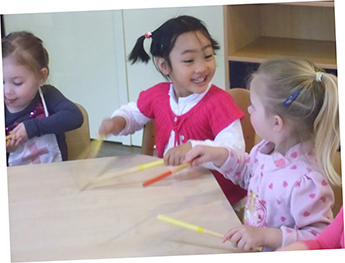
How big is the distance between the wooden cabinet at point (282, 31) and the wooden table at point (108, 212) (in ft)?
1.03

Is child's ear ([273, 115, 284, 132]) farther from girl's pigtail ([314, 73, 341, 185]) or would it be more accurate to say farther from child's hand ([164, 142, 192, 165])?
child's hand ([164, 142, 192, 165])

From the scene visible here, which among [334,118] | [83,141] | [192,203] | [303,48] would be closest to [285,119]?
[334,118]

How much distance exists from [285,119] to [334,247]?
0.19 metres

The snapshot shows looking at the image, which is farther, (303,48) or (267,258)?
(303,48)

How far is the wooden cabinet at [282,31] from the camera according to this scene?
0.82 m

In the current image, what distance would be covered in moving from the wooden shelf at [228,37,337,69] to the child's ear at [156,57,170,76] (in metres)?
0.20

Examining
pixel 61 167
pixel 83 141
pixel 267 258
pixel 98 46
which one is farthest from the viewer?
pixel 98 46

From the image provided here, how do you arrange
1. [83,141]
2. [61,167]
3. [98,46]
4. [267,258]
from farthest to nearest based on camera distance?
[98,46] → [83,141] → [61,167] → [267,258]

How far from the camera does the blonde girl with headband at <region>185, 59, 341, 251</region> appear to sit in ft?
2.04

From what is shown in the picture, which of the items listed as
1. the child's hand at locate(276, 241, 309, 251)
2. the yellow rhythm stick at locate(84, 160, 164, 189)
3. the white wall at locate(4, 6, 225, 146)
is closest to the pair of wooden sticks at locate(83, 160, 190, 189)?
the yellow rhythm stick at locate(84, 160, 164, 189)

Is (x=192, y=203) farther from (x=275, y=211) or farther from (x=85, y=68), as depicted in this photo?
(x=85, y=68)

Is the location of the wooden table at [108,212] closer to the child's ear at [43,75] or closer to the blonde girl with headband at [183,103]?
the blonde girl with headband at [183,103]

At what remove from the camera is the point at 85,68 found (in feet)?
3.24

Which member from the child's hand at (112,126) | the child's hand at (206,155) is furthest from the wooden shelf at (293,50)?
the child's hand at (112,126)
